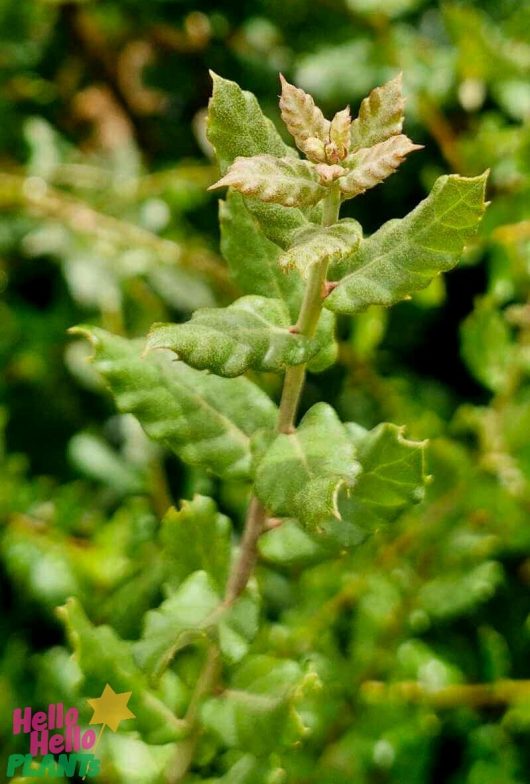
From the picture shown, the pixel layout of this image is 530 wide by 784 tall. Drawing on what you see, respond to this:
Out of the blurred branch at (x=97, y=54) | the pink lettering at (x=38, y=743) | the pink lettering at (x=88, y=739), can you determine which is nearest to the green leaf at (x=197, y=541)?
the pink lettering at (x=88, y=739)

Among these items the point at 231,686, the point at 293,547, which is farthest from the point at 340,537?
the point at 231,686

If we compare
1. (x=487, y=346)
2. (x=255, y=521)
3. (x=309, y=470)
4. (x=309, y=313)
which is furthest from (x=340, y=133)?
(x=487, y=346)

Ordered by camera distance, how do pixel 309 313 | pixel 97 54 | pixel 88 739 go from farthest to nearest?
pixel 97 54 < pixel 88 739 < pixel 309 313

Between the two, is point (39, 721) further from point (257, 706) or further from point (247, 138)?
point (247, 138)

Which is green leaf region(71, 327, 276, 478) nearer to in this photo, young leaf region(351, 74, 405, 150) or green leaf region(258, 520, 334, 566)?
green leaf region(258, 520, 334, 566)

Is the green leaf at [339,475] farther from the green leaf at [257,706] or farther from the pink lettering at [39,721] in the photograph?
the pink lettering at [39,721]

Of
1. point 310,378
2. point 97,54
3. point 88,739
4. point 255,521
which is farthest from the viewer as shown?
point 97,54
